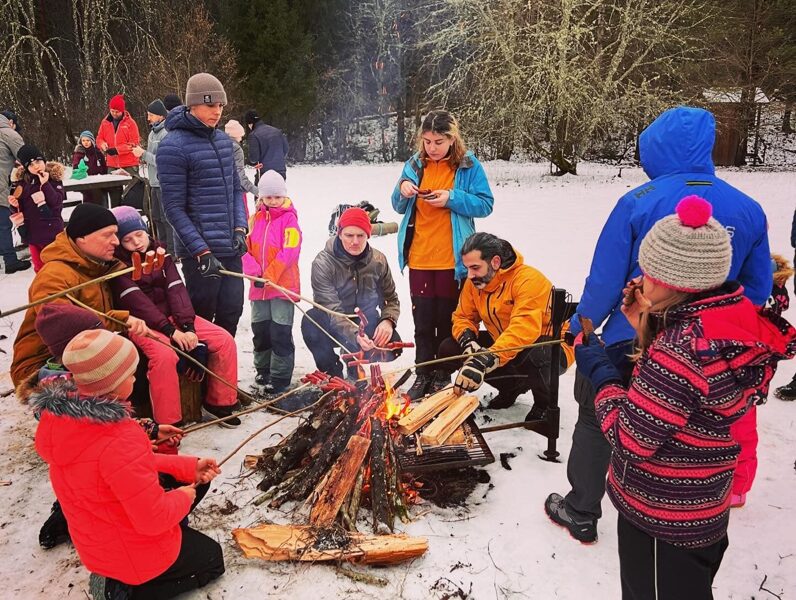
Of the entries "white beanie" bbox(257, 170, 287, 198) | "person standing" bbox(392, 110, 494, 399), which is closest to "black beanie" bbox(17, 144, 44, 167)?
"white beanie" bbox(257, 170, 287, 198)

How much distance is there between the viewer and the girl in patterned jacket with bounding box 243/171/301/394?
450 centimetres

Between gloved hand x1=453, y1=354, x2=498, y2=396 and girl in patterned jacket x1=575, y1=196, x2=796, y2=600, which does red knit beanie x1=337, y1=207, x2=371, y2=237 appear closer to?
gloved hand x1=453, y1=354, x2=498, y2=396

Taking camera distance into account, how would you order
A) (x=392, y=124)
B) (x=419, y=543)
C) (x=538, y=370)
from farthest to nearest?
(x=392, y=124), (x=538, y=370), (x=419, y=543)

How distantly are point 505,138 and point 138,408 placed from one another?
16091 mm

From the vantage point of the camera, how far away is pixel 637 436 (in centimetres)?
173

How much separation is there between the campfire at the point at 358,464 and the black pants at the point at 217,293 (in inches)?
47.8

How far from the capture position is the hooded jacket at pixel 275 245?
4539 mm

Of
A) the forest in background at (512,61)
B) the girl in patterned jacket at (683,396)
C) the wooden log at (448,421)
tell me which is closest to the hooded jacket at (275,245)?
the wooden log at (448,421)

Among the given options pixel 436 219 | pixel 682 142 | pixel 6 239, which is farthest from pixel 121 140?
pixel 682 142

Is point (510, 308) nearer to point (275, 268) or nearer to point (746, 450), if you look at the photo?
point (746, 450)

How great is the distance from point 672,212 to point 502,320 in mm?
1600

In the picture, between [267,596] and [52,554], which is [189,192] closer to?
[52,554]

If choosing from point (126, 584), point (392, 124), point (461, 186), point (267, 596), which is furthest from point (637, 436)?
point (392, 124)

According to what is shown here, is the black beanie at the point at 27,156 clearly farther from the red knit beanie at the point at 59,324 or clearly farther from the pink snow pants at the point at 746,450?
the pink snow pants at the point at 746,450
